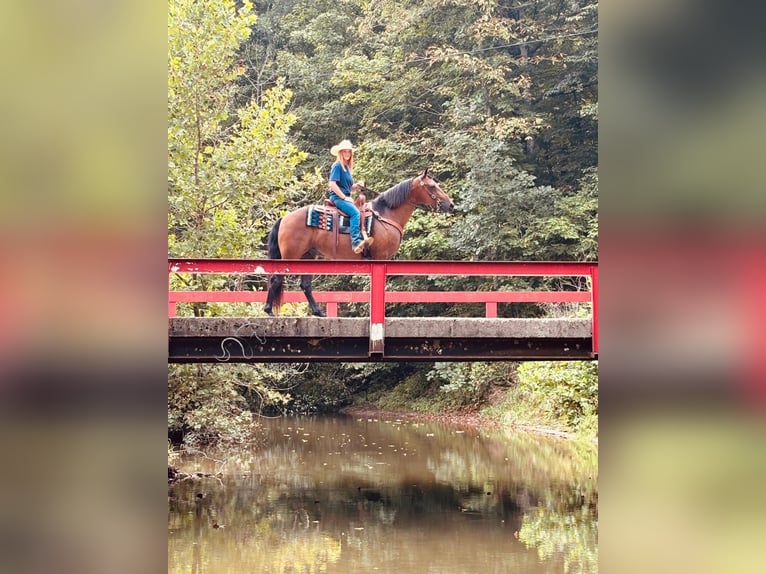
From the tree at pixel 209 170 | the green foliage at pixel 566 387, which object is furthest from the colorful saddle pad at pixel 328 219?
the green foliage at pixel 566 387

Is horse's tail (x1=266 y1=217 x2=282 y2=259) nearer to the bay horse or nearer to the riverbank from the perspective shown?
the bay horse

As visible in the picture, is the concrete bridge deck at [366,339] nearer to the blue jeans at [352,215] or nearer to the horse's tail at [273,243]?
the blue jeans at [352,215]

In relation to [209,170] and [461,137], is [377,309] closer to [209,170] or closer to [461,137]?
[209,170]

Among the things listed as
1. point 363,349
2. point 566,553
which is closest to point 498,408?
point 566,553

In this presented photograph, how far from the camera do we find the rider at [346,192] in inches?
410

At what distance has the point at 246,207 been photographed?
15281 mm

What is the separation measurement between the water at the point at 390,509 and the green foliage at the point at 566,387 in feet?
2.82

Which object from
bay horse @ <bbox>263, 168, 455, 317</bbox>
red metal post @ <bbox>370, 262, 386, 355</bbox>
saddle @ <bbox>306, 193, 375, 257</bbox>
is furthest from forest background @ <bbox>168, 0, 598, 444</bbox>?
red metal post @ <bbox>370, 262, 386, 355</bbox>

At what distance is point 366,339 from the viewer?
30.5 ft

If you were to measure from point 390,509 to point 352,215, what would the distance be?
172 inches

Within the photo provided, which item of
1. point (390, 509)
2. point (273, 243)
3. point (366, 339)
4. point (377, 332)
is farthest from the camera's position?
point (390, 509)

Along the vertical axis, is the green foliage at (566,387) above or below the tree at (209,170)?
below

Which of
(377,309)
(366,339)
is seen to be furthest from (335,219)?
(377,309)
